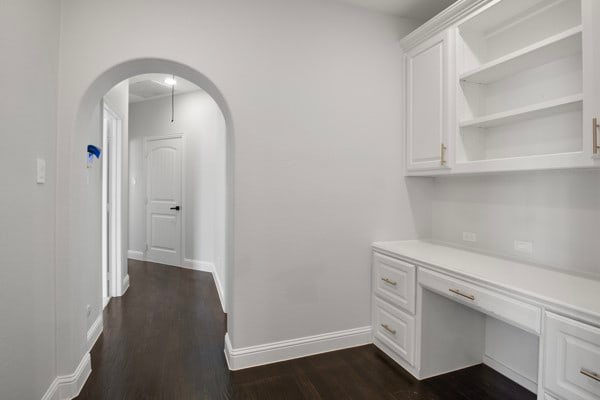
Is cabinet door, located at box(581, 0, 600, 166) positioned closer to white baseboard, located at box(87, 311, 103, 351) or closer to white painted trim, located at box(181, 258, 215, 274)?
white baseboard, located at box(87, 311, 103, 351)

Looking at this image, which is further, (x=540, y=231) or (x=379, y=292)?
(x=379, y=292)

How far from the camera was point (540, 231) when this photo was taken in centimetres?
193

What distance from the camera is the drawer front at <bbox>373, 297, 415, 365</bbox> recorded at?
2.12 m

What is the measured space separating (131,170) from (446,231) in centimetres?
526

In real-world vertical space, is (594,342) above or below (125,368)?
above

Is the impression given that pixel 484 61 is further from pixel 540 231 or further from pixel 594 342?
pixel 594 342

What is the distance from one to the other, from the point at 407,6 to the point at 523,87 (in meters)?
1.16

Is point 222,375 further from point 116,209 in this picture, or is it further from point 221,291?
point 116,209

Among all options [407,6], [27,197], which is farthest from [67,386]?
[407,6]

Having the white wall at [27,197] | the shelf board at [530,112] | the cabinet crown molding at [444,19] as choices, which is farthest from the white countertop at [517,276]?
the white wall at [27,197]

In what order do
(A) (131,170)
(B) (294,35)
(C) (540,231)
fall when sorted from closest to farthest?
(C) (540,231)
(B) (294,35)
(A) (131,170)

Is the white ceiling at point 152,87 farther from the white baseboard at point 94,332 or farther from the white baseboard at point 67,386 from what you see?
the white baseboard at point 67,386

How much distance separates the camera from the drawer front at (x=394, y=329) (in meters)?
2.12

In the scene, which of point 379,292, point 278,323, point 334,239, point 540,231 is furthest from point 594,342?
point 278,323
